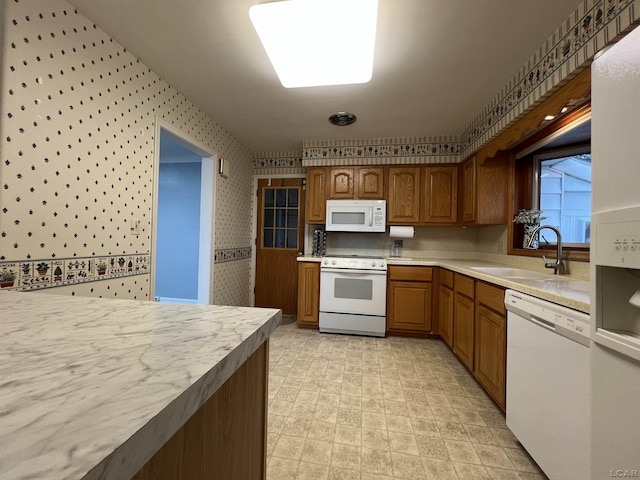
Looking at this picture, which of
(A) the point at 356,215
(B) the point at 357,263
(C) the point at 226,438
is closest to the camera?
(C) the point at 226,438

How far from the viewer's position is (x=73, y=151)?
1.55 m

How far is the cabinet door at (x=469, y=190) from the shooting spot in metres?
2.82

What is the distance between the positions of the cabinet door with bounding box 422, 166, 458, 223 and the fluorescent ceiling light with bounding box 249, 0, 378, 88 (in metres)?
1.90

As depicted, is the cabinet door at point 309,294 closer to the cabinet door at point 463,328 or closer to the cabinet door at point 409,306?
the cabinet door at point 409,306

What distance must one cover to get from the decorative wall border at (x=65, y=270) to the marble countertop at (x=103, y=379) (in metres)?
0.90

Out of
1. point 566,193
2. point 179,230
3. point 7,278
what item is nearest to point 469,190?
point 566,193

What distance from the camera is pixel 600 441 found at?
871 millimetres

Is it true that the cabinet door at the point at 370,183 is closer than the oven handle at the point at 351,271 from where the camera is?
No

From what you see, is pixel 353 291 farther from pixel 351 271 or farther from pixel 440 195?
pixel 440 195

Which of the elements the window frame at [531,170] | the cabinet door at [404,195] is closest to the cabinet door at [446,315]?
the window frame at [531,170]

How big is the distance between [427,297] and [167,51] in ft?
10.1

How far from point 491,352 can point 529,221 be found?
1204mm

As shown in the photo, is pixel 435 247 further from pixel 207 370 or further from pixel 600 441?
pixel 207 370

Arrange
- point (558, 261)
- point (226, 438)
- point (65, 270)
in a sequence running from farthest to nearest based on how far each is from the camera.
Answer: point (558, 261) → point (65, 270) → point (226, 438)
